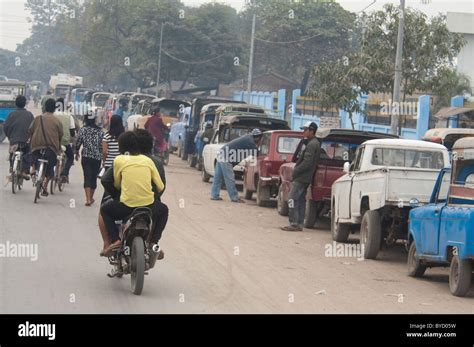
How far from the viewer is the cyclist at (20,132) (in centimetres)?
2053

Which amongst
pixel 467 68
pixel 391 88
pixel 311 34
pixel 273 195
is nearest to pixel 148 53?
pixel 311 34

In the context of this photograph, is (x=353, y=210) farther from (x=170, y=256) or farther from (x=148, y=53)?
(x=148, y=53)

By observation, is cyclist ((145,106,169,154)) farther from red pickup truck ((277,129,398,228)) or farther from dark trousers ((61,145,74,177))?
red pickup truck ((277,129,398,228))

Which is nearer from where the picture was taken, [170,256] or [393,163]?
[170,256]

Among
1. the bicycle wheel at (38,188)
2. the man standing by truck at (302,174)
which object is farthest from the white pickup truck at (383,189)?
the bicycle wheel at (38,188)

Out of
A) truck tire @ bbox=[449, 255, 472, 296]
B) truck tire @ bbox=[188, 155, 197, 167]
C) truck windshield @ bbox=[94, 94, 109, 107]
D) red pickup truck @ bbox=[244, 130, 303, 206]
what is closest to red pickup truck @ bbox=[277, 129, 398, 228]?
red pickup truck @ bbox=[244, 130, 303, 206]

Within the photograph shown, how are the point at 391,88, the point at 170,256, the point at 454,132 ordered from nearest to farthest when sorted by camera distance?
the point at 170,256 → the point at 454,132 → the point at 391,88

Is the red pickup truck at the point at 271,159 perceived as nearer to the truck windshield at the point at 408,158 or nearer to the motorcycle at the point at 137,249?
the truck windshield at the point at 408,158

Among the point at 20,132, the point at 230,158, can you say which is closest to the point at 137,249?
the point at 20,132

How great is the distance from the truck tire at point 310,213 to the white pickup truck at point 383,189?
4.69 ft

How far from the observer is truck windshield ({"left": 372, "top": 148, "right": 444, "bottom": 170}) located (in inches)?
667
